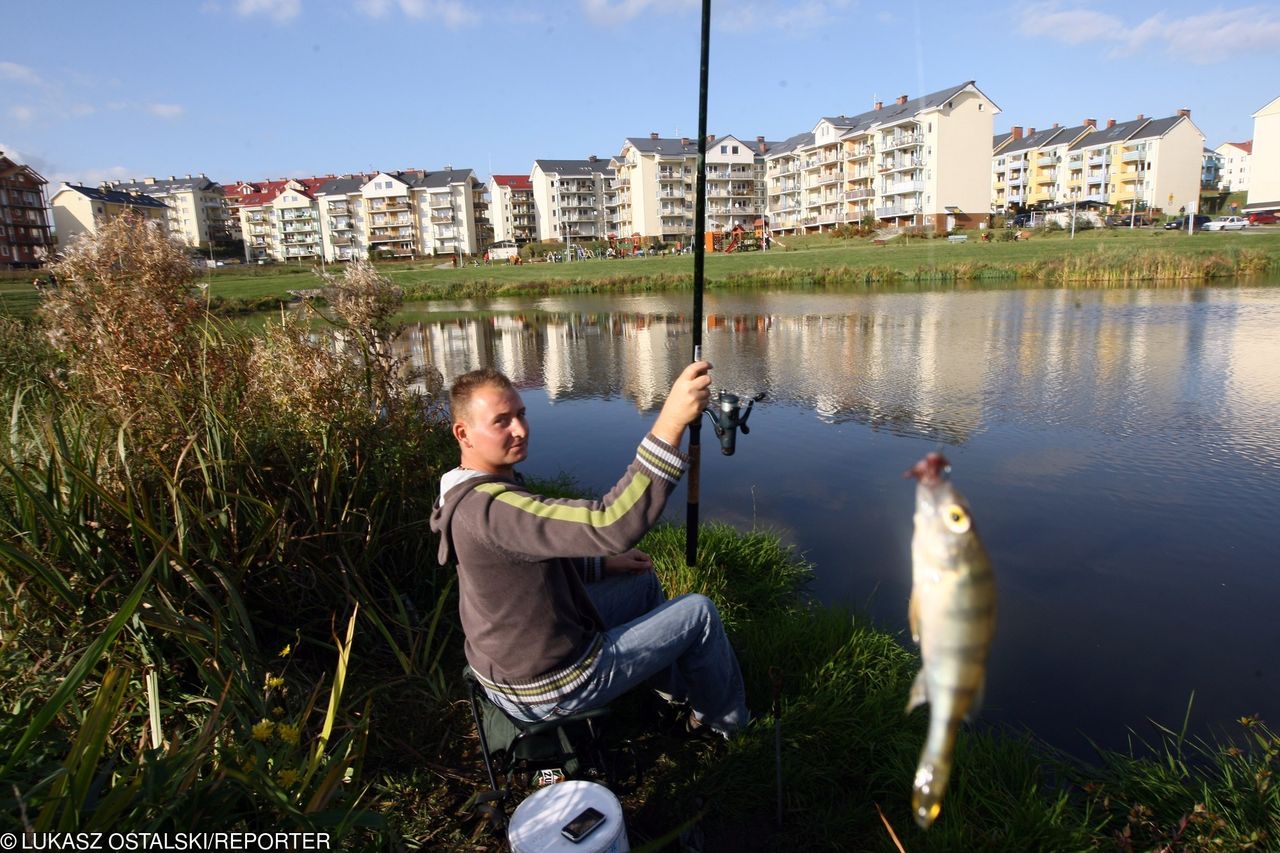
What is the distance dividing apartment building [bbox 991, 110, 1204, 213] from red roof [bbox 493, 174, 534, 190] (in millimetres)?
57855

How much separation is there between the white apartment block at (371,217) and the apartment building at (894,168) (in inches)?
1532

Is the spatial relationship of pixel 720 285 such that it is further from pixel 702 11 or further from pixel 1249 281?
pixel 702 11

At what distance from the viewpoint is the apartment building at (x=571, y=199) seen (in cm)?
9744

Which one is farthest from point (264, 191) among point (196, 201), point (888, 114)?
point (888, 114)

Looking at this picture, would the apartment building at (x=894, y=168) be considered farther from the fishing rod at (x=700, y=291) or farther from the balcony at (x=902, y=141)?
the fishing rod at (x=700, y=291)

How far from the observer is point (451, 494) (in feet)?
8.74

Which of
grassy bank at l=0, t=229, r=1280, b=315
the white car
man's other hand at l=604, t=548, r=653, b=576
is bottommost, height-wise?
man's other hand at l=604, t=548, r=653, b=576

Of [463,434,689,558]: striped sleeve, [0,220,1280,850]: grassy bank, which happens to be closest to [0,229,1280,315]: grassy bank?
[0,220,1280,850]: grassy bank

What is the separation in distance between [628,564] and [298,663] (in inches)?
61.7

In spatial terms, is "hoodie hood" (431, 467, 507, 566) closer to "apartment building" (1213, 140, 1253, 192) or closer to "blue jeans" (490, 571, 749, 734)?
"blue jeans" (490, 571, 749, 734)

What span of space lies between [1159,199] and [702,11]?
3736 inches

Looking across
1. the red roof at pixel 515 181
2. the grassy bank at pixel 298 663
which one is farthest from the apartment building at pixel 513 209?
the grassy bank at pixel 298 663

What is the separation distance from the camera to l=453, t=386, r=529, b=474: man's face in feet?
9.04

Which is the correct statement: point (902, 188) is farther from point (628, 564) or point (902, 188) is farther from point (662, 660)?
point (662, 660)
